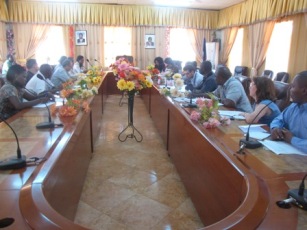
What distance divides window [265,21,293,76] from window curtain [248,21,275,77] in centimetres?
10

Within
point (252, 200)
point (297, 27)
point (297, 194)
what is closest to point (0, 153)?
point (252, 200)

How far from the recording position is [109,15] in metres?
7.45

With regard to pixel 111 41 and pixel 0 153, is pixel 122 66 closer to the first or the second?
pixel 0 153

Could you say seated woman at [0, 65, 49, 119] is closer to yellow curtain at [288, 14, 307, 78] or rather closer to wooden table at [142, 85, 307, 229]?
wooden table at [142, 85, 307, 229]

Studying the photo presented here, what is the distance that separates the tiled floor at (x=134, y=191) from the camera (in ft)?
6.19

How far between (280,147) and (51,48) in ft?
24.3

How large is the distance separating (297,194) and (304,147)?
0.62 metres

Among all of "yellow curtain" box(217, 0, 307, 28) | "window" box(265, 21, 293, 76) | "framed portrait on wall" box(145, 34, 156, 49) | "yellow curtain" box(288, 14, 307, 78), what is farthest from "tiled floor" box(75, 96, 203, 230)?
"framed portrait on wall" box(145, 34, 156, 49)

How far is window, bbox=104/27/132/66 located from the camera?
7.71 m

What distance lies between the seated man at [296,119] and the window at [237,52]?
5.66 meters

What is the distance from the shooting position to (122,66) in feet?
9.90

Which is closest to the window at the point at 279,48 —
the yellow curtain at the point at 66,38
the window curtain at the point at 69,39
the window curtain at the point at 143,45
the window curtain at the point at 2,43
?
the window curtain at the point at 143,45

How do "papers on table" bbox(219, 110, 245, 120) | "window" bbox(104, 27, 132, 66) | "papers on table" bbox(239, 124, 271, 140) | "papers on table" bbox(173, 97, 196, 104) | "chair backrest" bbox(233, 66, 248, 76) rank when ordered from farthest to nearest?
"window" bbox(104, 27, 132, 66), "chair backrest" bbox(233, 66, 248, 76), "papers on table" bbox(173, 97, 196, 104), "papers on table" bbox(219, 110, 245, 120), "papers on table" bbox(239, 124, 271, 140)

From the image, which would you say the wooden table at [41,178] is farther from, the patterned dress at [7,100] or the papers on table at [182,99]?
the papers on table at [182,99]
